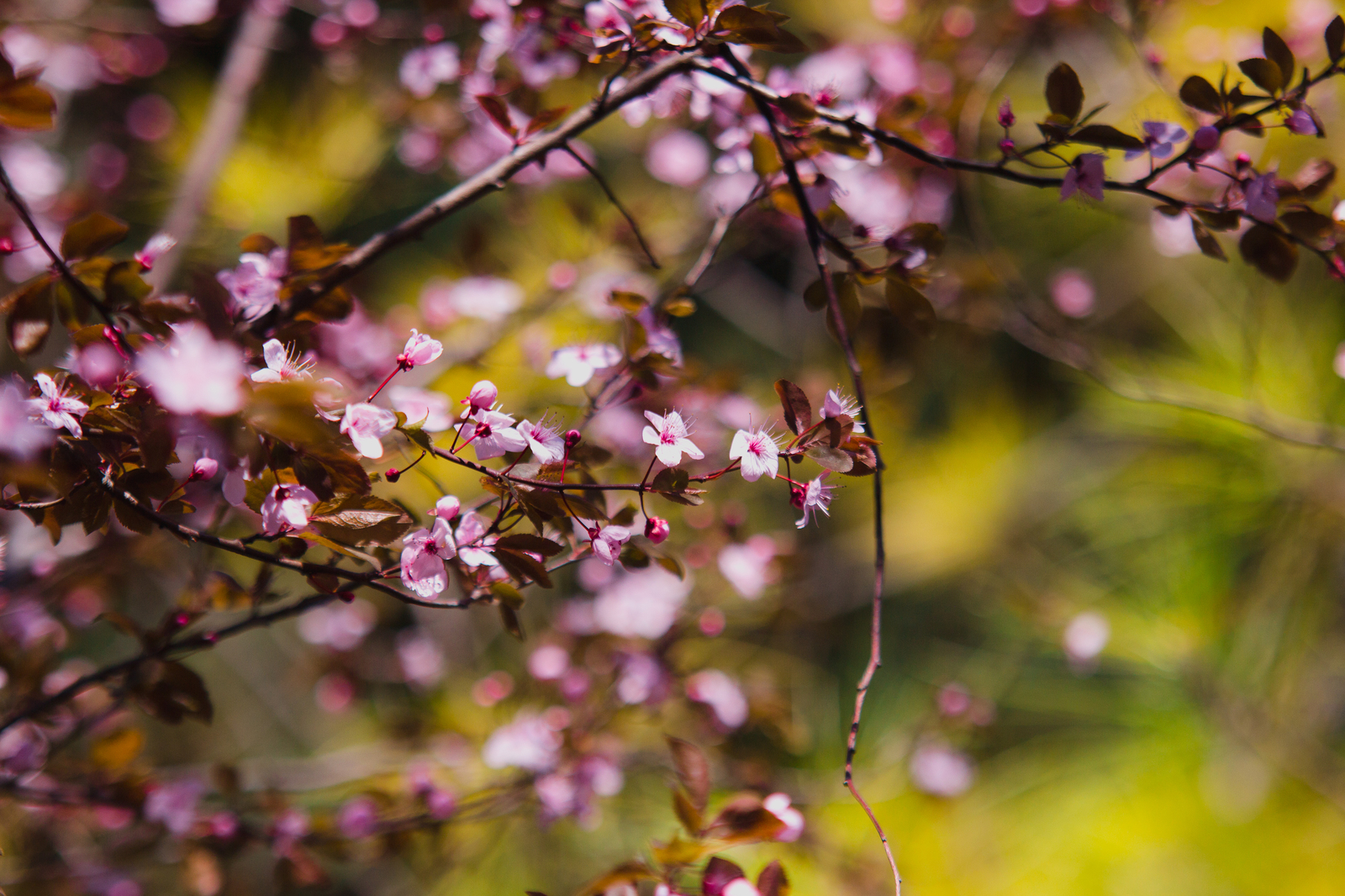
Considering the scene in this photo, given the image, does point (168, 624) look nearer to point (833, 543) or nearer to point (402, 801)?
point (402, 801)

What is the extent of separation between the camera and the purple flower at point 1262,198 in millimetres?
398

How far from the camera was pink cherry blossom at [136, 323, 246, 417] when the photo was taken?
0.23 meters

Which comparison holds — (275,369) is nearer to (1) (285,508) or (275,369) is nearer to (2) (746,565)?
(1) (285,508)

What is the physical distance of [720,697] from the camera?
2.37ft

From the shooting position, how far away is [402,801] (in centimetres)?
73

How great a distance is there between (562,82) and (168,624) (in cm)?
72

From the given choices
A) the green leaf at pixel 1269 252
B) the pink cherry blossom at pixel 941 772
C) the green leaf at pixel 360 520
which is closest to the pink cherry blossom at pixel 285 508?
the green leaf at pixel 360 520

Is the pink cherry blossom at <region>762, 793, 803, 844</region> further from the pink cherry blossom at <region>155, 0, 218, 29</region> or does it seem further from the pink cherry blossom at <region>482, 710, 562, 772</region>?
the pink cherry blossom at <region>155, 0, 218, 29</region>

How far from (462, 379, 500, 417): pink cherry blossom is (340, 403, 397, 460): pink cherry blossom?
4cm

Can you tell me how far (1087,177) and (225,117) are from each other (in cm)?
104

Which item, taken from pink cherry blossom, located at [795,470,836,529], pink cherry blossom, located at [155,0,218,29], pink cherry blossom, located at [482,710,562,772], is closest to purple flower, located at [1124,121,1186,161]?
pink cherry blossom, located at [795,470,836,529]

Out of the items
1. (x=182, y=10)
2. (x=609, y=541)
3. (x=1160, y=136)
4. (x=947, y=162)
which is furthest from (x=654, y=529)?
(x=182, y=10)

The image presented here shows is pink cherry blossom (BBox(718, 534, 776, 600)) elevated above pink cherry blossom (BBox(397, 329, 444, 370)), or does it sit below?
below

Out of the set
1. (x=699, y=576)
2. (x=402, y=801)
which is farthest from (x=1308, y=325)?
(x=402, y=801)
